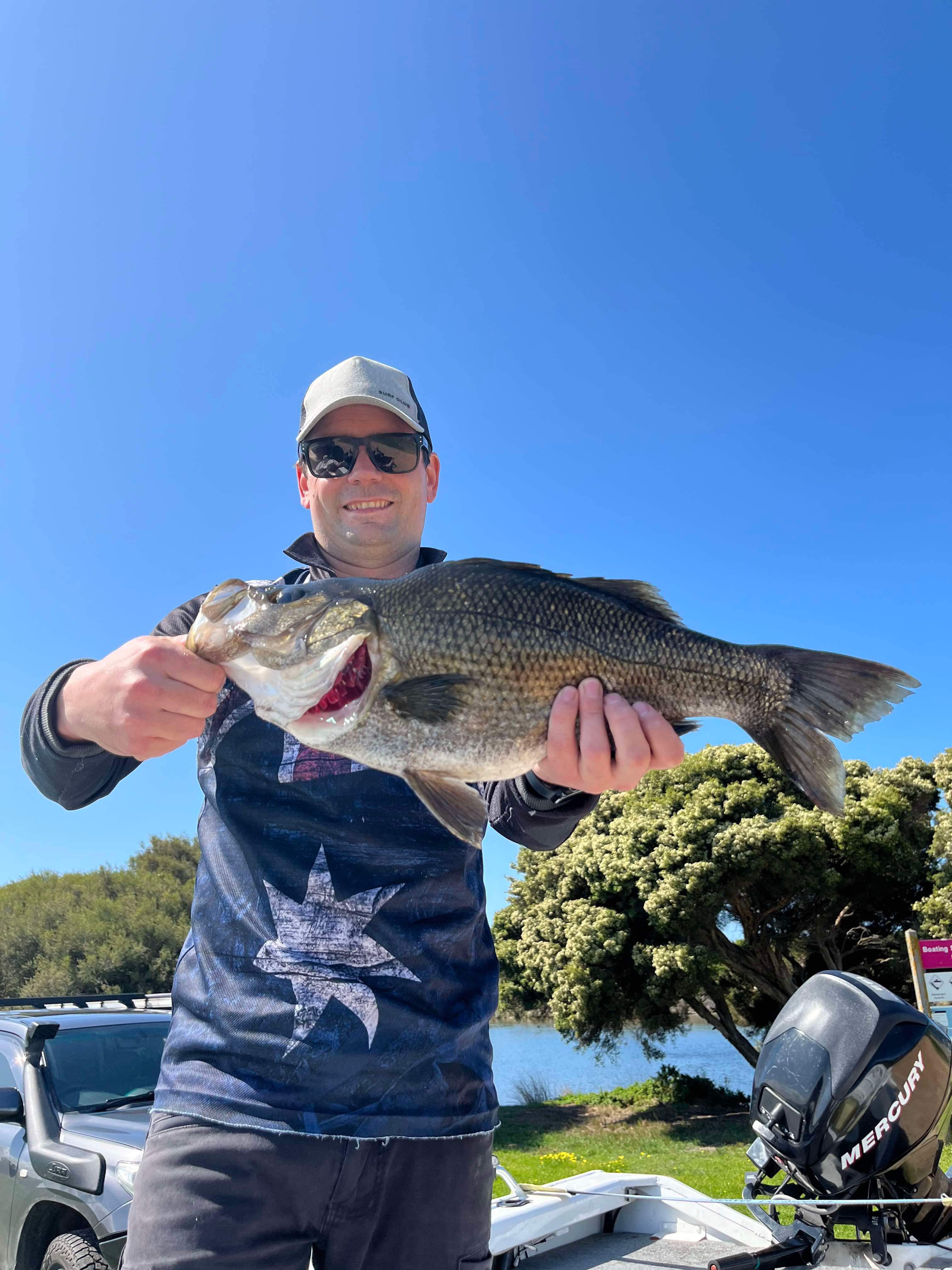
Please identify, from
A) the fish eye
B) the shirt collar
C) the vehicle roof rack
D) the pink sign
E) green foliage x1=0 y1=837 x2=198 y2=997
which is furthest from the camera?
green foliage x1=0 y1=837 x2=198 y2=997

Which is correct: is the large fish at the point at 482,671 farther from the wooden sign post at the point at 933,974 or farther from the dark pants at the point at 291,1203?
the wooden sign post at the point at 933,974

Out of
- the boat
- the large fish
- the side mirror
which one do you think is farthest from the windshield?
the large fish

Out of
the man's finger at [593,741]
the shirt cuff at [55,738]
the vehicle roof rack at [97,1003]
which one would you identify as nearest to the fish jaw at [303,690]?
the shirt cuff at [55,738]

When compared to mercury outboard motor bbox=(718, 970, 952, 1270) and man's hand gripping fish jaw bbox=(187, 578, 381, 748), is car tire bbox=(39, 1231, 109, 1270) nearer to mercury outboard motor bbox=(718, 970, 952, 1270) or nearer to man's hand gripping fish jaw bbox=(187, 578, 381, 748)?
mercury outboard motor bbox=(718, 970, 952, 1270)

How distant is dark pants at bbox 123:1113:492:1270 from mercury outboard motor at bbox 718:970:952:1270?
1.77 m

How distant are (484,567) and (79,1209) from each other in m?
5.01

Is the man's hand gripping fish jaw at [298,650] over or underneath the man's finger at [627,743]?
over

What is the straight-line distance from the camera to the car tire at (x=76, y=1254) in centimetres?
486

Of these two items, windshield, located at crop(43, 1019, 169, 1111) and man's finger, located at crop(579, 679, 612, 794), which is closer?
man's finger, located at crop(579, 679, 612, 794)

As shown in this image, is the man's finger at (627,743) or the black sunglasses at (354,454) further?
the black sunglasses at (354,454)

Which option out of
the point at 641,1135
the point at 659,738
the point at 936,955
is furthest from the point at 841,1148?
the point at 641,1135

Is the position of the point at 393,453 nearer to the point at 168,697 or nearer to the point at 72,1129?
the point at 168,697

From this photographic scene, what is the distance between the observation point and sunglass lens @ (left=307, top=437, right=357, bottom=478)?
2787 millimetres

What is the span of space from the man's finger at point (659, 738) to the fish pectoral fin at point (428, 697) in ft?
1.52
